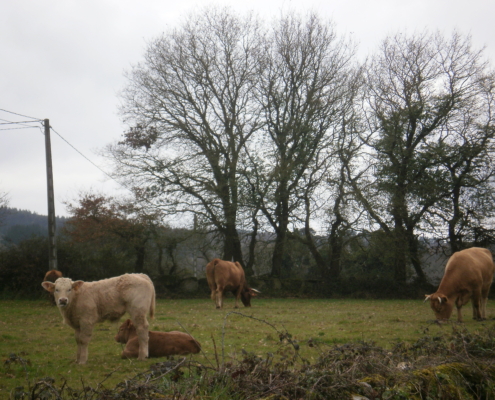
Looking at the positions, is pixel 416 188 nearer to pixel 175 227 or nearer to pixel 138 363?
pixel 175 227

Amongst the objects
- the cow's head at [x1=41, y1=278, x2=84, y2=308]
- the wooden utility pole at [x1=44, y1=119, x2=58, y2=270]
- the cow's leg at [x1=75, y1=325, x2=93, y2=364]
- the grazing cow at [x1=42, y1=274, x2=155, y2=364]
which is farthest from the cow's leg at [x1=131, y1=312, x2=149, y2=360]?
the wooden utility pole at [x1=44, y1=119, x2=58, y2=270]

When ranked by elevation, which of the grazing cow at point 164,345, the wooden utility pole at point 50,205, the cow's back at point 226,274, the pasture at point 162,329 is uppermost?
the wooden utility pole at point 50,205

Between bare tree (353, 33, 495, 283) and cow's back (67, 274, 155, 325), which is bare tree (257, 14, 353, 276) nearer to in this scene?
bare tree (353, 33, 495, 283)

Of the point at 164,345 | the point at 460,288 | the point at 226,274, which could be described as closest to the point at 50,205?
the point at 226,274

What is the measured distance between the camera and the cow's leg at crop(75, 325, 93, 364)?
23.4 ft

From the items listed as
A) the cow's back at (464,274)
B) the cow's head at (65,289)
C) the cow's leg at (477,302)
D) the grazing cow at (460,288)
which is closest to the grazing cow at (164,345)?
the cow's head at (65,289)

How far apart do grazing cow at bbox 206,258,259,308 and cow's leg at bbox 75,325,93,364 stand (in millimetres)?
9948

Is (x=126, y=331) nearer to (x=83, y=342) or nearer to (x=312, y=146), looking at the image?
(x=83, y=342)

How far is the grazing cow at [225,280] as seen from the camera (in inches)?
693

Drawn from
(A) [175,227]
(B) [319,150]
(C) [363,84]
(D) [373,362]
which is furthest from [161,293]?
(D) [373,362]

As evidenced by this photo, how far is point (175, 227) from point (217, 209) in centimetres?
249

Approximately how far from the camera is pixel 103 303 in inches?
303

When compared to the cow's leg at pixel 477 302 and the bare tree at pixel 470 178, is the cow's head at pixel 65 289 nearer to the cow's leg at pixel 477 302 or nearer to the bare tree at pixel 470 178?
the cow's leg at pixel 477 302

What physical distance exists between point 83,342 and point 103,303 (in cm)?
69
